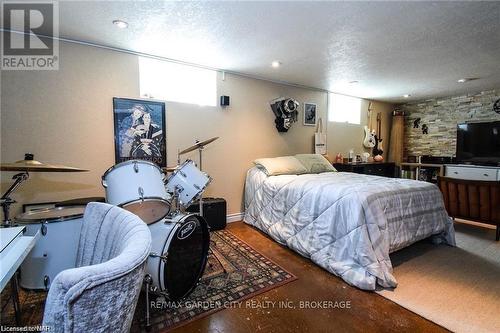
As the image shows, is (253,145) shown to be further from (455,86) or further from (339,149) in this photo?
(455,86)

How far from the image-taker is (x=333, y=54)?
2.80m

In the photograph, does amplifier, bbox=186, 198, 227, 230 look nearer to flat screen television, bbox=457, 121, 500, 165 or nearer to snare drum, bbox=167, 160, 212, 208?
snare drum, bbox=167, 160, 212, 208

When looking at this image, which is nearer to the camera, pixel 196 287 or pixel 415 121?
pixel 196 287

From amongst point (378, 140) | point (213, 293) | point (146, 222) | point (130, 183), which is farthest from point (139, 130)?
point (378, 140)

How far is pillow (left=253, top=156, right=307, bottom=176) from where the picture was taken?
3.38 m

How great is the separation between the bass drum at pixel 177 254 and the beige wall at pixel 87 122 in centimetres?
151

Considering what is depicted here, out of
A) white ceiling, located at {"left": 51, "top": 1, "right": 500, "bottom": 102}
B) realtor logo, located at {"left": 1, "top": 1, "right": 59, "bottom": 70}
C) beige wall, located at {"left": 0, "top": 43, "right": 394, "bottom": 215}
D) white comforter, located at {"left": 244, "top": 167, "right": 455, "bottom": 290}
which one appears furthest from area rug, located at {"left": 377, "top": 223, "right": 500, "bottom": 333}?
realtor logo, located at {"left": 1, "top": 1, "right": 59, "bottom": 70}

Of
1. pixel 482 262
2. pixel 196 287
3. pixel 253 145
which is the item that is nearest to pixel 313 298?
pixel 196 287

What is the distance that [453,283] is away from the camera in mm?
2084

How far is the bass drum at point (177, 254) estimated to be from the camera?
1599 millimetres

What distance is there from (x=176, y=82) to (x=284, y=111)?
169 cm

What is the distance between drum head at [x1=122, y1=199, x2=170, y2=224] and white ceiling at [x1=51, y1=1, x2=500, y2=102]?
1.47 meters

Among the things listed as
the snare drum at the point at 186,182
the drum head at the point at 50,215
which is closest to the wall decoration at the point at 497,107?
the snare drum at the point at 186,182

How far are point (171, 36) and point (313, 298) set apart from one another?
104 inches
